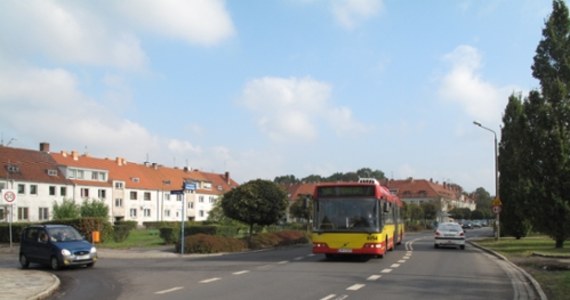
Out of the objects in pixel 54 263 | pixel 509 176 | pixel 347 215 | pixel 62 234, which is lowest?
pixel 54 263

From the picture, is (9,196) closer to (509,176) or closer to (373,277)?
(373,277)

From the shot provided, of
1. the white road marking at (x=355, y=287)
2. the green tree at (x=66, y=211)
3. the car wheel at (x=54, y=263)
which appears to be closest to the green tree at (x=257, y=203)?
the car wheel at (x=54, y=263)

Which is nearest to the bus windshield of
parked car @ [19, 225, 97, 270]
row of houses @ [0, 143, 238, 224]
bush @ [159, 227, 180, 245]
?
parked car @ [19, 225, 97, 270]

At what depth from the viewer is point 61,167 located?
78.4 m

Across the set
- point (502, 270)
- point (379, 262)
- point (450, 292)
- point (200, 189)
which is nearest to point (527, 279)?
point (502, 270)

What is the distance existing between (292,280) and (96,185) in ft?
237

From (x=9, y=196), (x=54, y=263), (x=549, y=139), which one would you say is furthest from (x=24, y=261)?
(x=549, y=139)

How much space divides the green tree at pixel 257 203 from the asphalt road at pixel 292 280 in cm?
1182

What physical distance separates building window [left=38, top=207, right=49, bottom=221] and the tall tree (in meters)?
60.1

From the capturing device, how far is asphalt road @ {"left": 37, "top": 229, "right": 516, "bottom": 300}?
42.7 ft

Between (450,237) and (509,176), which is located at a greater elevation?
(509,176)

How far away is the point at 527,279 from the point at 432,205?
297ft

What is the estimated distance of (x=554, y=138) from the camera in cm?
3059

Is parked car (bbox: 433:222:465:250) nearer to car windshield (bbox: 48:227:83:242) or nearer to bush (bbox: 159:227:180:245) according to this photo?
bush (bbox: 159:227:180:245)
